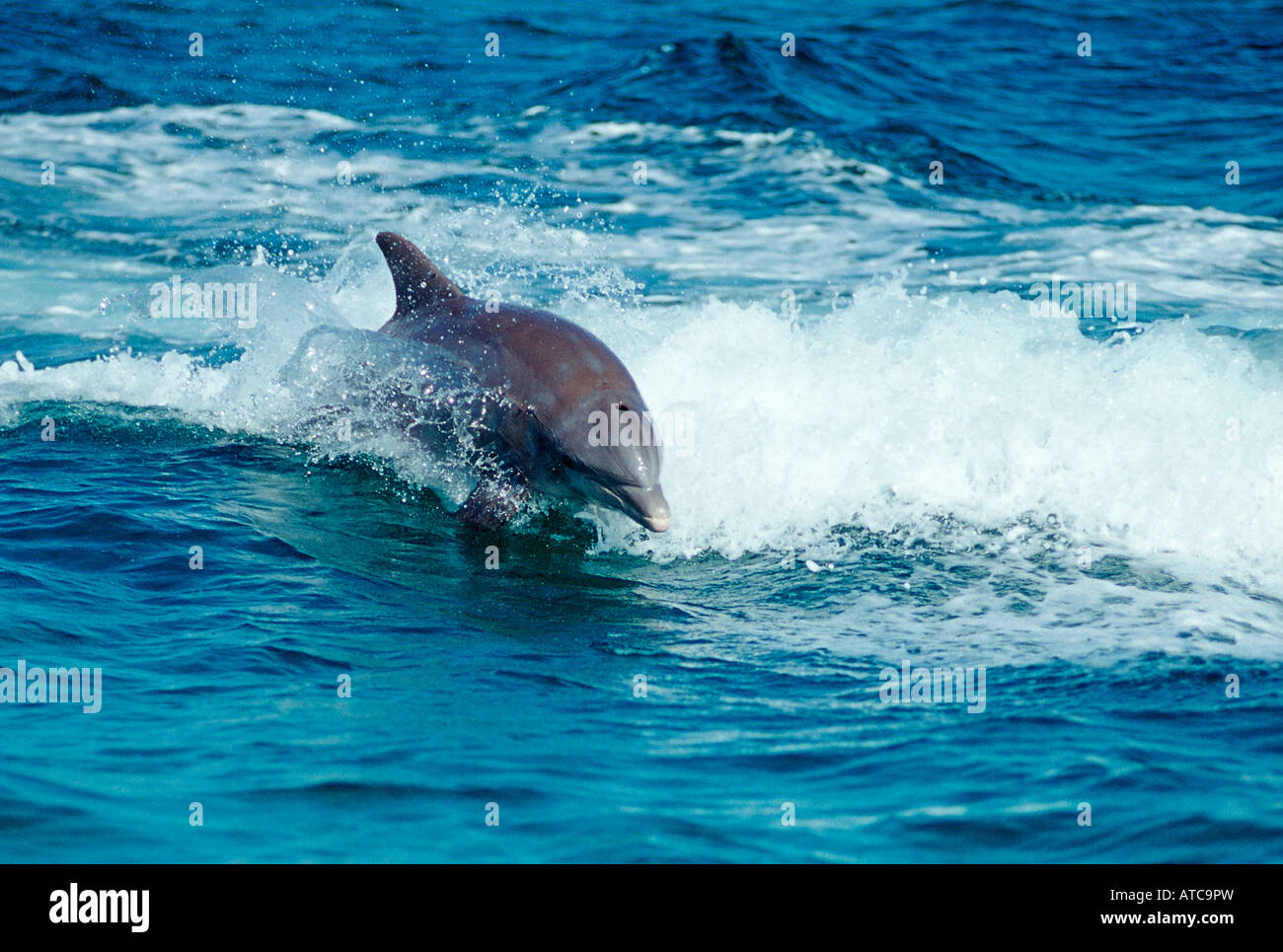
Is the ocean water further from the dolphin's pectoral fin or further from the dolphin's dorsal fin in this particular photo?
the dolphin's dorsal fin

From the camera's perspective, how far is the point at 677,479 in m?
11.0

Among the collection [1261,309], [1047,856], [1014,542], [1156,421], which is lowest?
[1047,856]

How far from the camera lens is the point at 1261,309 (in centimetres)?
1648

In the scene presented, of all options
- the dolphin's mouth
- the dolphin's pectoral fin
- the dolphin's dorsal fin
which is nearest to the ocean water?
the dolphin's pectoral fin

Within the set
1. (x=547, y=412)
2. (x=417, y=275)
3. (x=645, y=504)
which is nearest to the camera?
(x=645, y=504)

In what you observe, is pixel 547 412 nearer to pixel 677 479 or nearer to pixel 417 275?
pixel 677 479

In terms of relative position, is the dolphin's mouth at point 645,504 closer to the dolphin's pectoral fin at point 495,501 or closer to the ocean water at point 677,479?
the ocean water at point 677,479

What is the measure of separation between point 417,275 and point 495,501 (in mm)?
2249

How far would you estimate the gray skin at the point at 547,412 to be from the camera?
954 cm

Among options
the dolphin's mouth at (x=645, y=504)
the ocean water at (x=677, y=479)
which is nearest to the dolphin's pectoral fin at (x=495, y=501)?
the ocean water at (x=677, y=479)

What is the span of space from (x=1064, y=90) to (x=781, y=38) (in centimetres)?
588

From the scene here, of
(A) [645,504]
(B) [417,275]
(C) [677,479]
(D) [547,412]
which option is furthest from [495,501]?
(B) [417,275]

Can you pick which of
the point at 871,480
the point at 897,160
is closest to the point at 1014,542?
the point at 871,480

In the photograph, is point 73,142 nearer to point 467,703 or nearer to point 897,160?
point 897,160
